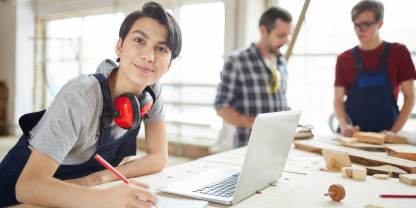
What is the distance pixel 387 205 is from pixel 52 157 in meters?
1.00

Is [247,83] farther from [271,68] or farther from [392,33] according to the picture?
[392,33]

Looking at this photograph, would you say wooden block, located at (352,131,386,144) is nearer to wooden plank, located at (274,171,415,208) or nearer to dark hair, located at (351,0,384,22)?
wooden plank, located at (274,171,415,208)

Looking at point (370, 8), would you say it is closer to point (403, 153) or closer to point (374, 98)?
point (374, 98)

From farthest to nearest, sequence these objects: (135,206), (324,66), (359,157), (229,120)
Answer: (324,66) → (229,120) → (359,157) → (135,206)

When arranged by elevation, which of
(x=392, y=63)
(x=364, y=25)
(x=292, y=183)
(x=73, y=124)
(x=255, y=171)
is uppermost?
(x=364, y=25)

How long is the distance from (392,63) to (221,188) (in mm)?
1861

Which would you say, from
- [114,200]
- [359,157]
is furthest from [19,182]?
[359,157]

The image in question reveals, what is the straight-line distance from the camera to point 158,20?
1.24 metres

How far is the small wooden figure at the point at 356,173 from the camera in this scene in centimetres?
118

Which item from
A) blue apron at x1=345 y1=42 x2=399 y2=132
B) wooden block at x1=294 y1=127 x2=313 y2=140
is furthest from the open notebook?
blue apron at x1=345 y1=42 x2=399 y2=132

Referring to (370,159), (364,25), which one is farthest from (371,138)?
(364,25)

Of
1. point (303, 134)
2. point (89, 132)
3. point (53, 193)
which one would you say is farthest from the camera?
point (303, 134)

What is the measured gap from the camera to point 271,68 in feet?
8.53

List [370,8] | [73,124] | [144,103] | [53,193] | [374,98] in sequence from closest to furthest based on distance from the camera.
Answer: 1. [53,193]
2. [73,124]
3. [144,103]
4. [370,8]
5. [374,98]
